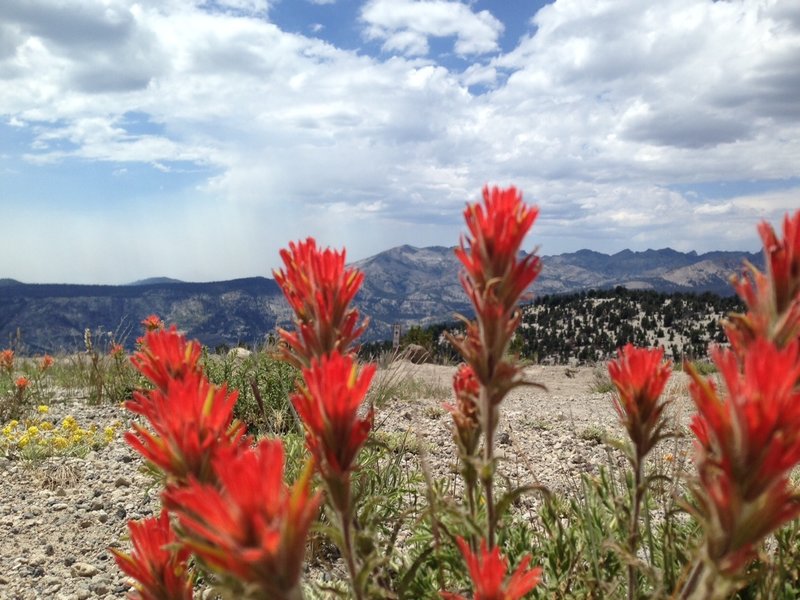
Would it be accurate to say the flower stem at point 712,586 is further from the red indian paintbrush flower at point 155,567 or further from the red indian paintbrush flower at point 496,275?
the red indian paintbrush flower at point 155,567

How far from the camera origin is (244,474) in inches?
30.1

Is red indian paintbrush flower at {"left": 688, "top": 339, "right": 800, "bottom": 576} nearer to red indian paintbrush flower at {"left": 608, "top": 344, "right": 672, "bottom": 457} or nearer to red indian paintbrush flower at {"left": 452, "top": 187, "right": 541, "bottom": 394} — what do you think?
red indian paintbrush flower at {"left": 452, "top": 187, "right": 541, "bottom": 394}

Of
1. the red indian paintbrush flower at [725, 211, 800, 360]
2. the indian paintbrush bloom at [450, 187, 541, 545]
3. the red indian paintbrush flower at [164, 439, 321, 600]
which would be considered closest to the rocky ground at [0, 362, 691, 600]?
the indian paintbrush bloom at [450, 187, 541, 545]

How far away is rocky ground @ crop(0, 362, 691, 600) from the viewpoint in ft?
11.0

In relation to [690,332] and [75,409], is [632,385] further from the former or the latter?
[690,332]

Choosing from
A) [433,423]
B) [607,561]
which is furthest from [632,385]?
[433,423]

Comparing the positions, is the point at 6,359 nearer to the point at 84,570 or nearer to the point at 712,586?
the point at 84,570

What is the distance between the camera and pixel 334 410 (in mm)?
1070

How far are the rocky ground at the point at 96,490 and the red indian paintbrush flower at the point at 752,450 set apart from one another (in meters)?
0.64

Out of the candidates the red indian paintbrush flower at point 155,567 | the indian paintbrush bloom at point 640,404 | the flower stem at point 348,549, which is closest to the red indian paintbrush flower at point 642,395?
the indian paintbrush bloom at point 640,404

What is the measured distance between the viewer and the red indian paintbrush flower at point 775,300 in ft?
3.92

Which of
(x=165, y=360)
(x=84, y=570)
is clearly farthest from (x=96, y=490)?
(x=165, y=360)

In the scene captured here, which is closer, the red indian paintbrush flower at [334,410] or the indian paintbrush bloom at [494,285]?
the red indian paintbrush flower at [334,410]

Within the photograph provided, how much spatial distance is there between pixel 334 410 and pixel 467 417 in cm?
64
